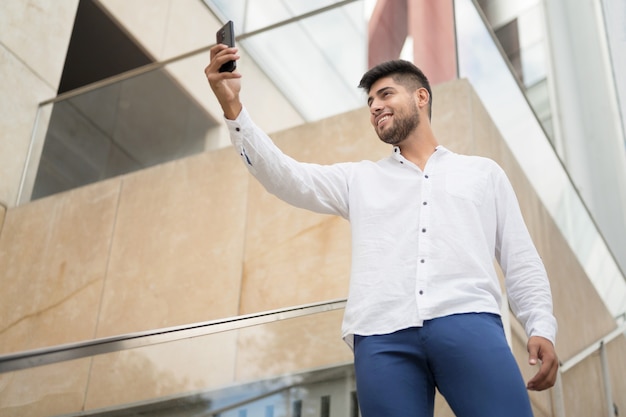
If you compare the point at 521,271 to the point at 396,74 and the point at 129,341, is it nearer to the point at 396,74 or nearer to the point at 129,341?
the point at 396,74

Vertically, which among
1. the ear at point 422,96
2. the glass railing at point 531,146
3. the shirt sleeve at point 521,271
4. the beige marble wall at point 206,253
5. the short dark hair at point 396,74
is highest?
the glass railing at point 531,146

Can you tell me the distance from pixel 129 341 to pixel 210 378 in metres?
0.30

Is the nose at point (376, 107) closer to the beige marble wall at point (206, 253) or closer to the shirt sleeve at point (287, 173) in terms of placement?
the shirt sleeve at point (287, 173)

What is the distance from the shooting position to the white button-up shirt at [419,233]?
5.56ft

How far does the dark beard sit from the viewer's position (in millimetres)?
1979

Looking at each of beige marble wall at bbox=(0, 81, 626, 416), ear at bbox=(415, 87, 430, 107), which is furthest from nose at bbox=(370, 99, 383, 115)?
beige marble wall at bbox=(0, 81, 626, 416)

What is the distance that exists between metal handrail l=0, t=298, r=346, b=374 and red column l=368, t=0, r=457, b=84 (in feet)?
5.92

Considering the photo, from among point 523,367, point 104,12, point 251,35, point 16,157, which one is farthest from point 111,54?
point 523,367

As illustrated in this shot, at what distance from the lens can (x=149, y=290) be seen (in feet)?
14.6

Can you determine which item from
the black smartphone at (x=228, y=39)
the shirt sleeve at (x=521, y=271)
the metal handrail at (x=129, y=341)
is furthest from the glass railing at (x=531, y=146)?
the black smartphone at (x=228, y=39)

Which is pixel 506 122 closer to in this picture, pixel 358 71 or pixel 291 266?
pixel 358 71

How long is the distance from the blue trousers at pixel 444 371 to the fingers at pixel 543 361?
0.09m

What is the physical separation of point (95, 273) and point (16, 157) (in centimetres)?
127

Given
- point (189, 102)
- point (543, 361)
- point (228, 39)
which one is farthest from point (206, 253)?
point (543, 361)
